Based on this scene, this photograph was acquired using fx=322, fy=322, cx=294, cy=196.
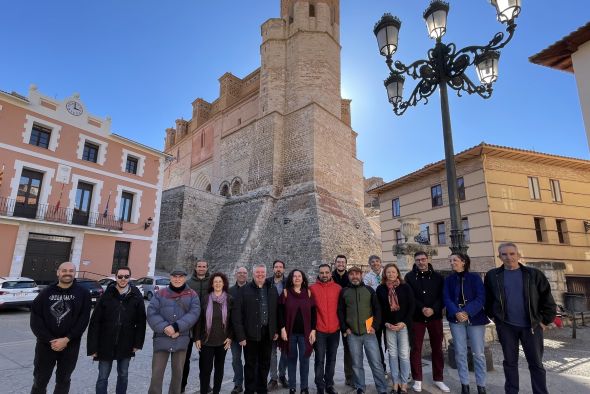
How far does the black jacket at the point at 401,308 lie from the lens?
154 inches

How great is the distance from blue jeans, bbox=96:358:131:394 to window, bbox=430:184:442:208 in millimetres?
12479

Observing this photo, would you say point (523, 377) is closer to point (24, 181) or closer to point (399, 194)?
point (399, 194)

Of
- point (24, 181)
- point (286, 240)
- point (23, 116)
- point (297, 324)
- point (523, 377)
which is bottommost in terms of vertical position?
point (523, 377)

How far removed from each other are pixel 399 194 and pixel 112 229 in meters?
13.8

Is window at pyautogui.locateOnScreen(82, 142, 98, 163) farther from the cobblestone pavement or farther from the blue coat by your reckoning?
the blue coat

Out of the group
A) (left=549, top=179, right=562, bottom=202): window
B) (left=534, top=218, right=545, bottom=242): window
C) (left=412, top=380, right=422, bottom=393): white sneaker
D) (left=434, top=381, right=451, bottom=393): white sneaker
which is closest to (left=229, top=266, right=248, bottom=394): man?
(left=412, top=380, right=422, bottom=393): white sneaker

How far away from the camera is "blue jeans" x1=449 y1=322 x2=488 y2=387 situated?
3576mm

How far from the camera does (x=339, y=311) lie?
4.09 m

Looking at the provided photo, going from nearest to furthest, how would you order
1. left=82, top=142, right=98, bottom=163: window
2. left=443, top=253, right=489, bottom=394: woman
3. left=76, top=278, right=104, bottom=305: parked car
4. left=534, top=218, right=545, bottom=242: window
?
left=443, top=253, right=489, bottom=394: woman < left=76, top=278, right=104, bottom=305: parked car < left=534, top=218, right=545, bottom=242: window < left=82, top=142, right=98, bottom=163: window

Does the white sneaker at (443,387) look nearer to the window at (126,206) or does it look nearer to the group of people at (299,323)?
the group of people at (299,323)

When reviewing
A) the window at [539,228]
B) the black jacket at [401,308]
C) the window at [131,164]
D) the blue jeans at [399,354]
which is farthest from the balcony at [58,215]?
the window at [539,228]

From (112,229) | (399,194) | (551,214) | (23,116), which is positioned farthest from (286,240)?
(23,116)

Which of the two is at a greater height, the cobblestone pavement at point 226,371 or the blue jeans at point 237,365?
the blue jeans at point 237,365

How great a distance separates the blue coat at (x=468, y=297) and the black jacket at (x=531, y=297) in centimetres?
11
